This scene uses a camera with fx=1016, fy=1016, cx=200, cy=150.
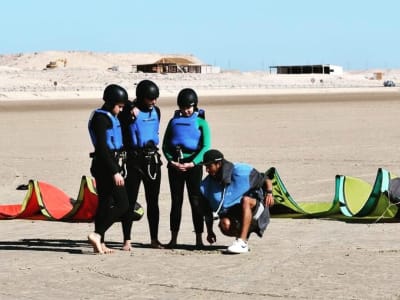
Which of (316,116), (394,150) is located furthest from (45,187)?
(316,116)

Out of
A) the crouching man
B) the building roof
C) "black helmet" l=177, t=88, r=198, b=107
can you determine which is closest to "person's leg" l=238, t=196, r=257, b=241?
the crouching man

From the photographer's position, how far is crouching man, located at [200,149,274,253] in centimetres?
878

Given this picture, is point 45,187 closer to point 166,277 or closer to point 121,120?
point 121,120

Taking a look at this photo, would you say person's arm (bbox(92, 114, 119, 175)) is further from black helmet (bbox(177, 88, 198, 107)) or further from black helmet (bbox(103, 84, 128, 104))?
black helmet (bbox(177, 88, 198, 107))

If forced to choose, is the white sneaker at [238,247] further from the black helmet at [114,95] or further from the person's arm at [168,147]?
the black helmet at [114,95]

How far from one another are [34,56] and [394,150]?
175001 mm

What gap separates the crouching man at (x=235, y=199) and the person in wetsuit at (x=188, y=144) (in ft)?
0.91

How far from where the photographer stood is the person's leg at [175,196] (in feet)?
30.6

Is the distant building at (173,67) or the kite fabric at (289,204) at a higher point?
the distant building at (173,67)

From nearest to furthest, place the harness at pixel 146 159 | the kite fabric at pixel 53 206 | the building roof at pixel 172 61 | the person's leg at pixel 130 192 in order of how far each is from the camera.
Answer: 1. the harness at pixel 146 159
2. the person's leg at pixel 130 192
3. the kite fabric at pixel 53 206
4. the building roof at pixel 172 61

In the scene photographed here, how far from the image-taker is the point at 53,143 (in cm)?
2428

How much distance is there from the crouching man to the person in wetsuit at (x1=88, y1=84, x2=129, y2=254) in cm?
76

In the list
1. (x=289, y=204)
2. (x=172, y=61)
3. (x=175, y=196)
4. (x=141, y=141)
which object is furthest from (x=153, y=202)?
(x=172, y=61)

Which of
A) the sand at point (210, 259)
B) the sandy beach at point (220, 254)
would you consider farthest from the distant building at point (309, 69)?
the sand at point (210, 259)
